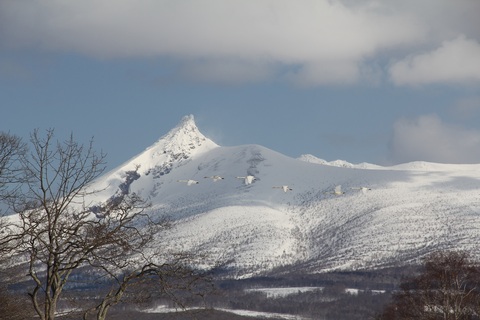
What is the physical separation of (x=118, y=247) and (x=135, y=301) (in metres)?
1.44

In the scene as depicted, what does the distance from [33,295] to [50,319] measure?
842mm

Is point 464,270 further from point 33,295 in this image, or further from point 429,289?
point 33,295

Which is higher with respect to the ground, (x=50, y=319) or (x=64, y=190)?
(x=64, y=190)

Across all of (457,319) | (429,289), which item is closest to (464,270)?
(429,289)

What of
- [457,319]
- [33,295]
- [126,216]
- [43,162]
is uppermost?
[43,162]

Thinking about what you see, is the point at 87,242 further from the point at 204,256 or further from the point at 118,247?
the point at 204,256

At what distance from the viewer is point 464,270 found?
2336 inches

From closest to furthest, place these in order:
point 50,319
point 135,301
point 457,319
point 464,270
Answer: point 50,319, point 135,301, point 457,319, point 464,270

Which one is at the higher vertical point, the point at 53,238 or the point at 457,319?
the point at 53,238

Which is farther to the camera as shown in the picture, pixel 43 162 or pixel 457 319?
pixel 457 319

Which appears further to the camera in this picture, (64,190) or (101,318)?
(64,190)

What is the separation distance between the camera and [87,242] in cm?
2295

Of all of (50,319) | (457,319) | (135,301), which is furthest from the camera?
(457,319)

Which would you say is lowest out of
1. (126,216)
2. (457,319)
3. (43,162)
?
(457,319)
